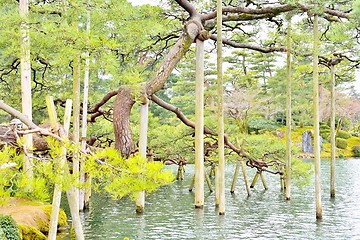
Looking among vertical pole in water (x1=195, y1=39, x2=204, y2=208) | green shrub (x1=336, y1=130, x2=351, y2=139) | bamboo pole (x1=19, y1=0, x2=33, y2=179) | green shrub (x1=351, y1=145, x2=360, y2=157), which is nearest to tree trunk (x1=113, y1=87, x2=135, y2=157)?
bamboo pole (x1=19, y1=0, x2=33, y2=179)

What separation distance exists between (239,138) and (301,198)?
7.94 feet

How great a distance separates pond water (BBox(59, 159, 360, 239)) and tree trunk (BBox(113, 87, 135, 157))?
1658 mm

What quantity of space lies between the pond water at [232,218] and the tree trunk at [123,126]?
1.66 metres

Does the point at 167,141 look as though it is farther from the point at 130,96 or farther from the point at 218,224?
the point at 130,96

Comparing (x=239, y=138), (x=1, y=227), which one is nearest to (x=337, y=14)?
(x=239, y=138)

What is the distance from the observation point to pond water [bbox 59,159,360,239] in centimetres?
926

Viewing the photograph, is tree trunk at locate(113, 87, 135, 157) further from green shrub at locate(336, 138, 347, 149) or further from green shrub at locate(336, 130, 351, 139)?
green shrub at locate(336, 130, 351, 139)

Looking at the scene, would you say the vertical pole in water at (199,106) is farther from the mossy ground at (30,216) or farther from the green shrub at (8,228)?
the green shrub at (8,228)

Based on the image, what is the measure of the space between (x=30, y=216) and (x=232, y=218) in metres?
4.73

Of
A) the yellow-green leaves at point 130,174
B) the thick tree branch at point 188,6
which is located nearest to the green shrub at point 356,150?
the thick tree branch at point 188,6

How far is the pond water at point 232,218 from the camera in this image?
926 cm

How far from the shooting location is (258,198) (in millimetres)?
14664

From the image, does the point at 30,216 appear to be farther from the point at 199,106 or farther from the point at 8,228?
the point at 199,106

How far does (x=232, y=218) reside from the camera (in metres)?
11.0
